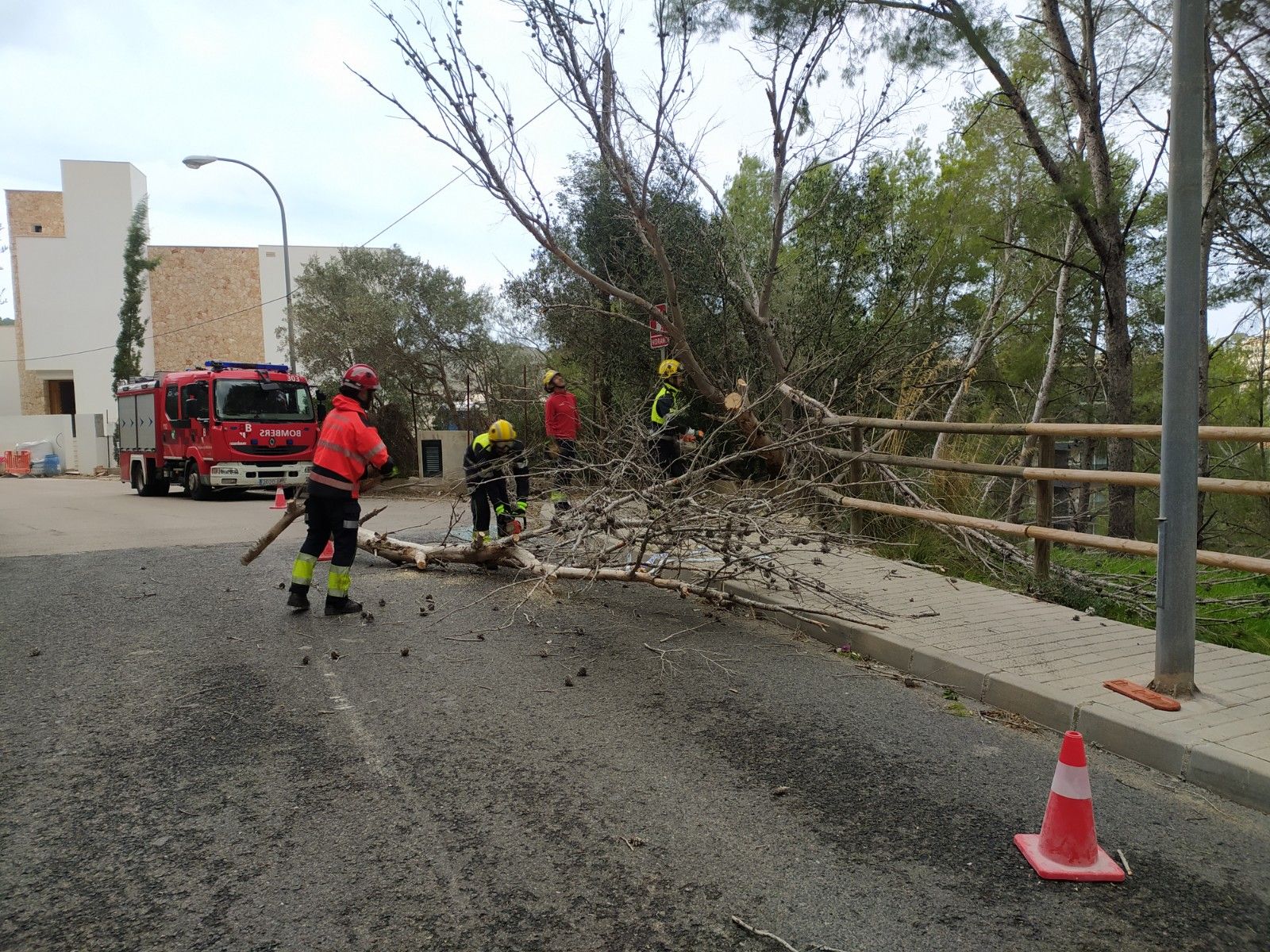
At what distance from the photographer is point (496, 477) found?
27.3 feet

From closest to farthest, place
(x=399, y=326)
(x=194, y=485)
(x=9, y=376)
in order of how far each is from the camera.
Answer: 1. (x=194, y=485)
2. (x=399, y=326)
3. (x=9, y=376)

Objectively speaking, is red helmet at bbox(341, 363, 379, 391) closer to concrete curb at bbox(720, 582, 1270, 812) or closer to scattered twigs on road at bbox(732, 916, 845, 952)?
concrete curb at bbox(720, 582, 1270, 812)

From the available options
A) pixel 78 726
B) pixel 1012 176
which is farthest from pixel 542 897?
pixel 1012 176

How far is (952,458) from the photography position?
29.6 ft

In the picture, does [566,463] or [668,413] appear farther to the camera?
[668,413]

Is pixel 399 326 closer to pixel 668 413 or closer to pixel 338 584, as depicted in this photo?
pixel 668 413

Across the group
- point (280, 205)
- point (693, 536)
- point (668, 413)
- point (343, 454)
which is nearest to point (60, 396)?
point (280, 205)

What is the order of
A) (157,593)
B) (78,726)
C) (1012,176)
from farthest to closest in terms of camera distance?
(1012,176), (157,593), (78,726)

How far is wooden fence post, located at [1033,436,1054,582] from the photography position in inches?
264

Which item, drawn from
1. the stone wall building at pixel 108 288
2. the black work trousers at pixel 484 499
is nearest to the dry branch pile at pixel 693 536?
the black work trousers at pixel 484 499

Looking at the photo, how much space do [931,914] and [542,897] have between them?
1193 millimetres

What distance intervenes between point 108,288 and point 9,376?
8.66m

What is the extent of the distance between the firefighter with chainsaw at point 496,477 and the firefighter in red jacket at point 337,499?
1.36 m

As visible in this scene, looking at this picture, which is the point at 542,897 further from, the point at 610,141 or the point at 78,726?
the point at 610,141
